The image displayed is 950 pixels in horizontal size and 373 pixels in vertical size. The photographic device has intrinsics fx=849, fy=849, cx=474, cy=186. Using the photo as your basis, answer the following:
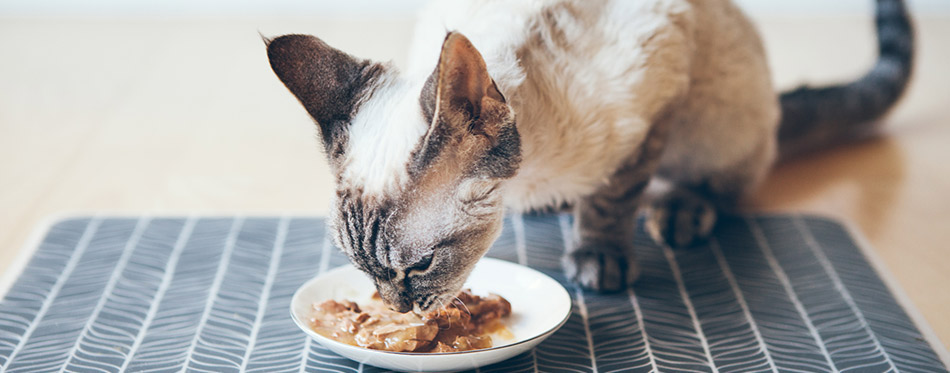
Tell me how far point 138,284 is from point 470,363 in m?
0.77

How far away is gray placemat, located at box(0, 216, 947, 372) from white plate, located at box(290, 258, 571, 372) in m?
0.06

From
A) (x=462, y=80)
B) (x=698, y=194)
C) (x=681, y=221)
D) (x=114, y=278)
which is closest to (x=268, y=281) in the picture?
(x=114, y=278)

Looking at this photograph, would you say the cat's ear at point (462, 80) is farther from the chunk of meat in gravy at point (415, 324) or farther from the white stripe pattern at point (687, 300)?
the white stripe pattern at point (687, 300)

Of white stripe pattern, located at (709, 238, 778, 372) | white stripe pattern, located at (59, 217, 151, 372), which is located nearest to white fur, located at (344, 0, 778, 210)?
white stripe pattern, located at (709, 238, 778, 372)

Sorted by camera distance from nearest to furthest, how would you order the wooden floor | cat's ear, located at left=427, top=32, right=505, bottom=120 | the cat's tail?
cat's ear, located at left=427, top=32, right=505, bottom=120
the wooden floor
the cat's tail

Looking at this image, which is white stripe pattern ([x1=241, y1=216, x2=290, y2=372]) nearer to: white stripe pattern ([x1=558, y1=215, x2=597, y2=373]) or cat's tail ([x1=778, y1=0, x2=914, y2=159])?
white stripe pattern ([x1=558, y1=215, x2=597, y2=373])

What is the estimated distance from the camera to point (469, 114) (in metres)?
1.16

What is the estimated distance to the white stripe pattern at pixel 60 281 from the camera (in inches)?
57.4

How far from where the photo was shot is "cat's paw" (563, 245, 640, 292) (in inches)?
66.2

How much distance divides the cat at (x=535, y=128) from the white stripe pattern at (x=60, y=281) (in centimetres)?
63

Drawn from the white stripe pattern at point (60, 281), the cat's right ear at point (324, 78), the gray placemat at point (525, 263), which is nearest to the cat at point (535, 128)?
the cat's right ear at point (324, 78)

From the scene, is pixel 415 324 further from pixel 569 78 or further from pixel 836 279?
pixel 836 279

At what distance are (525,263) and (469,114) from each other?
71cm

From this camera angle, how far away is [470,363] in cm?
131
